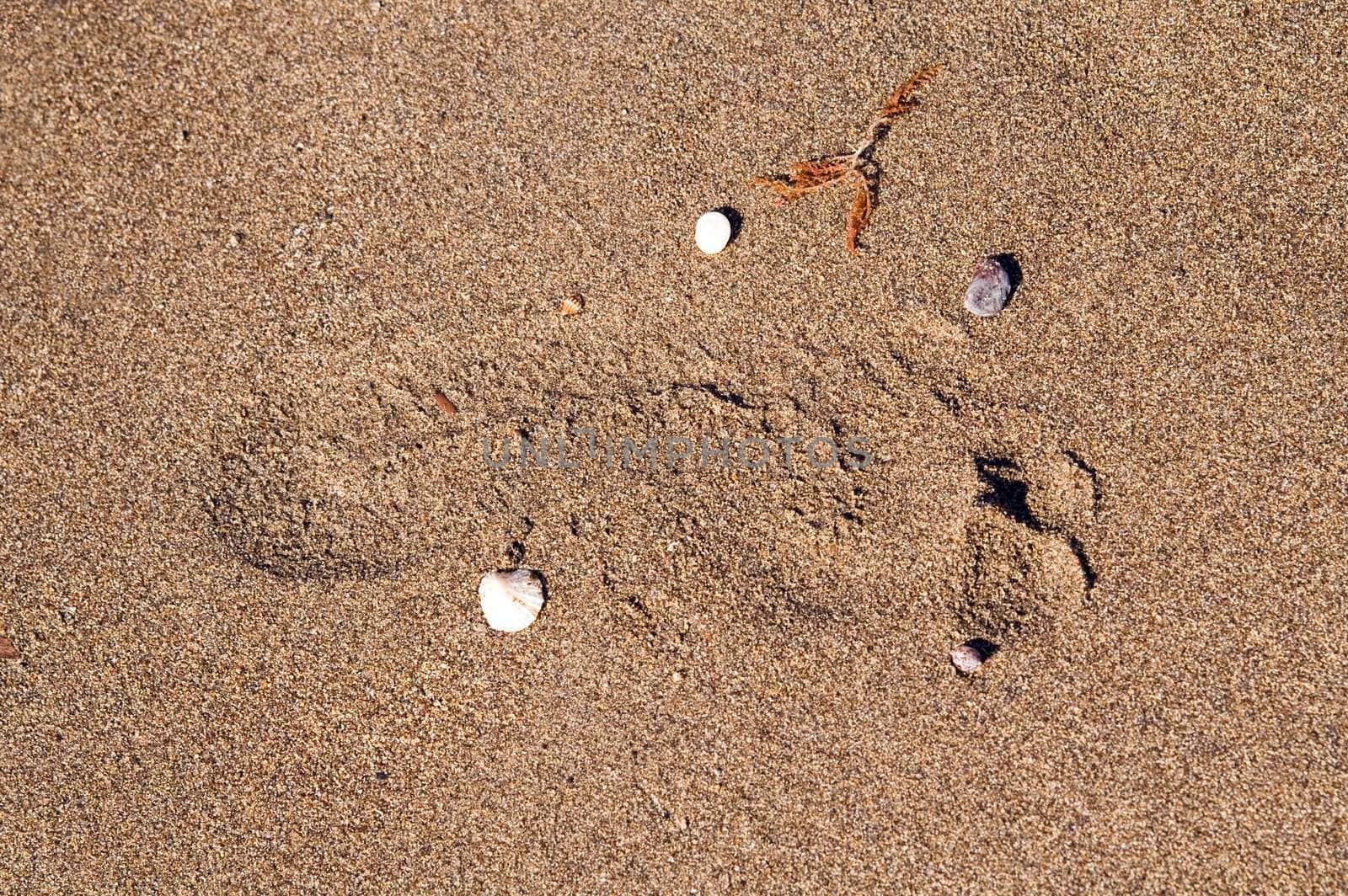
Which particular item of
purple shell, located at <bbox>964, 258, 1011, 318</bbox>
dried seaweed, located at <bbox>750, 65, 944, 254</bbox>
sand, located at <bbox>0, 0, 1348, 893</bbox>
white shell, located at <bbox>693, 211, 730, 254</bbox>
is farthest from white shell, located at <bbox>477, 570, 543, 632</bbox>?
purple shell, located at <bbox>964, 258, 1011, 318</bbox>

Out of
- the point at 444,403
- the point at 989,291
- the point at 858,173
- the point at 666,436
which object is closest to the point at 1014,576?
the point at 989,291

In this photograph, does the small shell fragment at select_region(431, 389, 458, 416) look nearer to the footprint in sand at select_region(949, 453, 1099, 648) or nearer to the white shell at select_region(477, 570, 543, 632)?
the white shell at select_region(477, 570, 543, 632)

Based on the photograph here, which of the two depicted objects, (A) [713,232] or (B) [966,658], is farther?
(A) [713,232]

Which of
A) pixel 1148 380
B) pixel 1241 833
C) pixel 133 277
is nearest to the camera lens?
pixel 1241 833

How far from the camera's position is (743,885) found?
1.96 metres

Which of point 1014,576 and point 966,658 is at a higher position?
point 1014,576

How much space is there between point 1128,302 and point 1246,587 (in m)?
0.67

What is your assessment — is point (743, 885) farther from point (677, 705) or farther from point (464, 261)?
point (464, 261)

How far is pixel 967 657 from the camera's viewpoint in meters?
1.95

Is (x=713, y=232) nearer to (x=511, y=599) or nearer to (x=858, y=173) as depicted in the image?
(x=858, y=173)

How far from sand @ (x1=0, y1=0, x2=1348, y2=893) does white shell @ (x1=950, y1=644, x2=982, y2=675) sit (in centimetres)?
2

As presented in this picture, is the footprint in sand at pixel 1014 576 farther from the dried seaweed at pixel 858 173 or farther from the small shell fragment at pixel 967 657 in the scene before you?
the dried seaweed at pixel 858 173

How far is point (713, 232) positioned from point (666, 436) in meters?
0.48

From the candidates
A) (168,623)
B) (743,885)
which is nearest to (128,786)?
(168,623)
